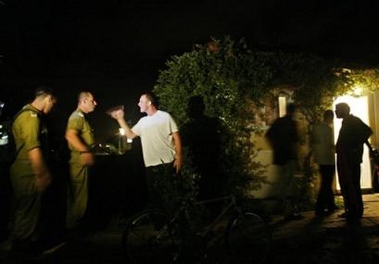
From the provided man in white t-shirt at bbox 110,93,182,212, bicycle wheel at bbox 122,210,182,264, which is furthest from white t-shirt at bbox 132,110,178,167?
bicycle wheel at bbox 122,210,182,264

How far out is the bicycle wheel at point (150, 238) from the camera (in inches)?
252

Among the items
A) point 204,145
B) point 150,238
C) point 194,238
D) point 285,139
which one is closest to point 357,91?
point 285,139

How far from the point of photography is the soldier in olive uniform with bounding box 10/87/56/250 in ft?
22.5

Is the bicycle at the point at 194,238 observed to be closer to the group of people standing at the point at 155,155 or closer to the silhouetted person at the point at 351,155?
the group of people standing at the point at 155,155

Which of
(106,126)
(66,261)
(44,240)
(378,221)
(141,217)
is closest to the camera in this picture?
(141,217)

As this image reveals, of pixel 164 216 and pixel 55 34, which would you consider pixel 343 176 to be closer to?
pixel 164 216

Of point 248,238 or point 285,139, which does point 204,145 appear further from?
point 248,238

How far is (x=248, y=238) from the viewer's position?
6711 mm

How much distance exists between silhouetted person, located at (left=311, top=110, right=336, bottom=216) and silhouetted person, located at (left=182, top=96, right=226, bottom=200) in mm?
2143

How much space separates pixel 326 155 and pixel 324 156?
4 cm

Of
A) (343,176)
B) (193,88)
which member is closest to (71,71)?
(193,88)

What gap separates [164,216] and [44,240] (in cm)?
223

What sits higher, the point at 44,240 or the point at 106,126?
the point at 106,126

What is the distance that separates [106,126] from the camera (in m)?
17.7
